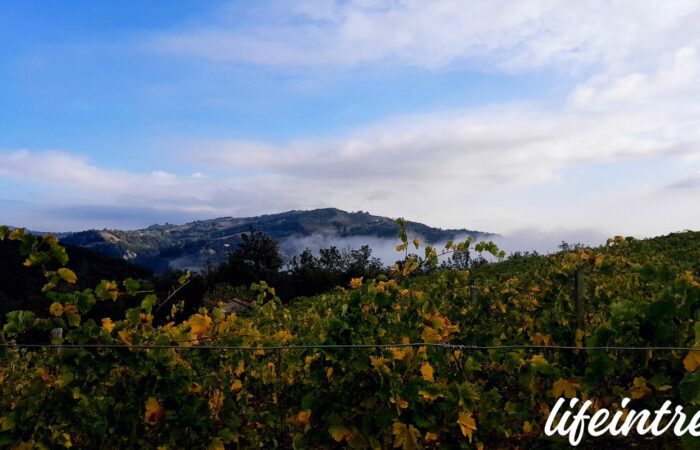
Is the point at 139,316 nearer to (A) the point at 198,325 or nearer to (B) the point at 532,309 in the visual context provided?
(A) the point at 198,325

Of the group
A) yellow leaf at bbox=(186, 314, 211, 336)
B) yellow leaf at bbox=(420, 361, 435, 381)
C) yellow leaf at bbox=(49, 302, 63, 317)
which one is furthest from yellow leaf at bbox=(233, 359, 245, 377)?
Answer: yellow leaf at bbox=(420, 361, 435, 381)

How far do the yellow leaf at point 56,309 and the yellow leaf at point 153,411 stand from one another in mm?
796

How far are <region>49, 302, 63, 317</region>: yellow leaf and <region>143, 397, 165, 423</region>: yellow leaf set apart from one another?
2.61 ft

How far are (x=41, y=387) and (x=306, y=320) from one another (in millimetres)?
5740

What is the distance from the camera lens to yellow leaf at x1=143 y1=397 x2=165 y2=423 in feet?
12.0

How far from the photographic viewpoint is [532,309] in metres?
5.75

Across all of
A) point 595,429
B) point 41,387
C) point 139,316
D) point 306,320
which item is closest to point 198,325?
point 139,316

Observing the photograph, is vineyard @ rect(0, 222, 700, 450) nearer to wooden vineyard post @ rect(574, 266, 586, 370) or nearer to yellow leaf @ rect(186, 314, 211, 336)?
yellow leaf @ rect(186, 314, 211, 336)

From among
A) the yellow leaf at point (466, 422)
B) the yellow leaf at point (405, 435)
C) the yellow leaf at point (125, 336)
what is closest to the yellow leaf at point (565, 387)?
the yellow leaf at point (466, 422)

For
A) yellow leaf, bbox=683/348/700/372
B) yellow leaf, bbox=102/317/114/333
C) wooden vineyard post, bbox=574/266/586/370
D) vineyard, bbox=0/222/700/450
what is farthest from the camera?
wooden vineyard post, bbox=574/266/586/370

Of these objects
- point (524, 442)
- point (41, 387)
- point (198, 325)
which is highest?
point (198, 325)

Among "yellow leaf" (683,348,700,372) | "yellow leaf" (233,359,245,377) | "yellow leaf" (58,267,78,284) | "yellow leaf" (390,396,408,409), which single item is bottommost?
"yellow leaf" (233,359,245,377)

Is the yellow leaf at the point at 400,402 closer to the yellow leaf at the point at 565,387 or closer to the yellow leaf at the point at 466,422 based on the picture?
the yellow leaf at the point at 466,422

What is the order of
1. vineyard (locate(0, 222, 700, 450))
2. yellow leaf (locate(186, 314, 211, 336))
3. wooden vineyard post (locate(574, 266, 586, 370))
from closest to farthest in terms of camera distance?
vineyard (locate(0, 222, 700, 450)) → yellow leaf (locate(186, 314, 211, 336)) → wooden vineyard post (locate(574, 266, 586, 370))
